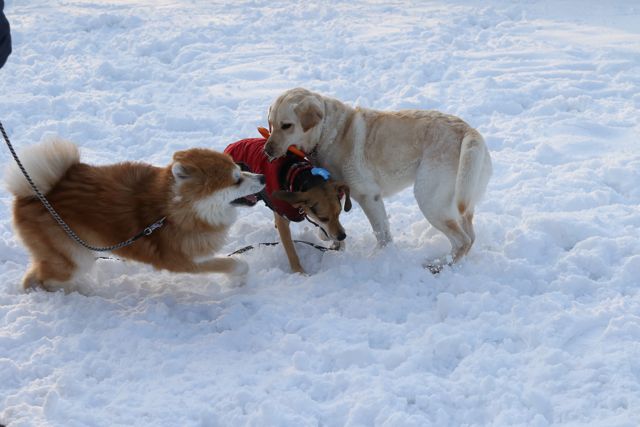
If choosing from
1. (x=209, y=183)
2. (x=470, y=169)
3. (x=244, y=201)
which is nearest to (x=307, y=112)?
(x=244, y=201)

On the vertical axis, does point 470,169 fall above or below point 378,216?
above

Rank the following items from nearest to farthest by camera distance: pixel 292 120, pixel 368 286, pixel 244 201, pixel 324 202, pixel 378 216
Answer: pixel 244 201 → pixel 368 286 → pixel 324 202 → pixel 292 120 → pixel 378 216

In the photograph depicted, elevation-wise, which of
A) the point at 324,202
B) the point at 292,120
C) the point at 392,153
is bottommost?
the point at 324,202

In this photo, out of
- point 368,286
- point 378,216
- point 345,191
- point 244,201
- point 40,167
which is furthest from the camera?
point 378,216

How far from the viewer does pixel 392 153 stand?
16.5 feet

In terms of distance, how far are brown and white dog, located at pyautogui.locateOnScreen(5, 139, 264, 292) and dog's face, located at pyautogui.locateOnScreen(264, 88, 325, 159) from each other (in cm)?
70

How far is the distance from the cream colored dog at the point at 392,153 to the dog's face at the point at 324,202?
1.21ft

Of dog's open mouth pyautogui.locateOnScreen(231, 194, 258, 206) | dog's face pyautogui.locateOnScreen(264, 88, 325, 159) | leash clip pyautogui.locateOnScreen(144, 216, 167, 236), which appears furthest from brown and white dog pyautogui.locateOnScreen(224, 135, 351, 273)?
leash clip pyautogui.locateOnScreen(144, 216, 167, 236)

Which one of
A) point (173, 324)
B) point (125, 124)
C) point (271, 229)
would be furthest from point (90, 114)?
point (173, 324)

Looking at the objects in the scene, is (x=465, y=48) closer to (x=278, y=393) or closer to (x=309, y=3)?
(x=309, y=3)

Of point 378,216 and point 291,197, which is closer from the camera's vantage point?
point 291,197

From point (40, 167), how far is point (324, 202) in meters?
2.07

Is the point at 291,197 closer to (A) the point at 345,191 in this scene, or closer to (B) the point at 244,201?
(B) the point at 244,201

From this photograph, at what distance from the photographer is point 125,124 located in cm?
750
